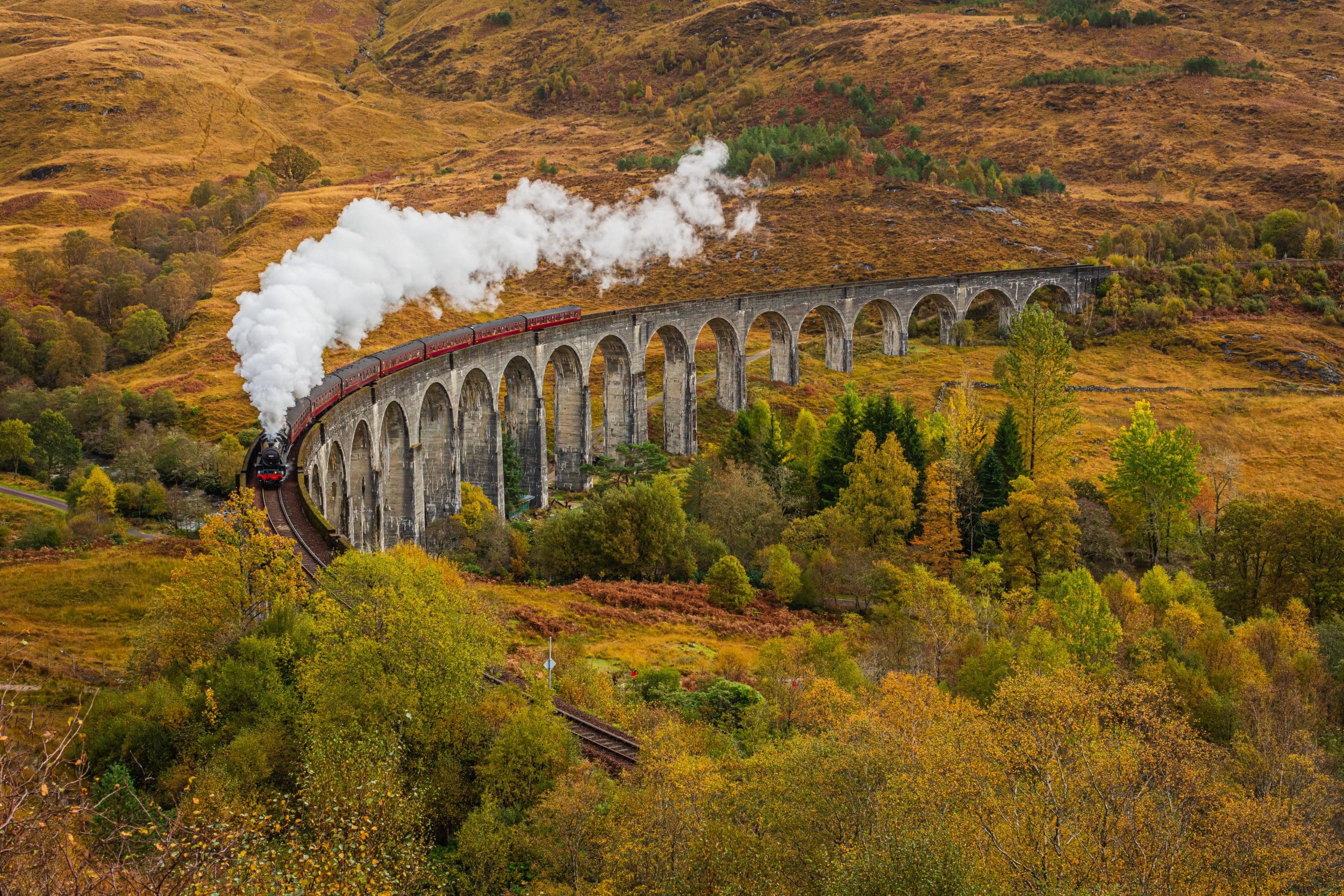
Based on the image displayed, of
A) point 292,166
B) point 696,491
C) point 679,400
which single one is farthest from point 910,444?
point 292,166

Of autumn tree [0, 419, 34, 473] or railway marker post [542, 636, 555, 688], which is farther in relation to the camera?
autumn tree [0, 419, 34, 473]

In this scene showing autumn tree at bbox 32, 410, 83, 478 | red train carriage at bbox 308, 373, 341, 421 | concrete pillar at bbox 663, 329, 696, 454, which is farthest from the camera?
concrete pillar at bbox 663, 329, 696, 454

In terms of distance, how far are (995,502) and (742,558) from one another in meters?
15.0

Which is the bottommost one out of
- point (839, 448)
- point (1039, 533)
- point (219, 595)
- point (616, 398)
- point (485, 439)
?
point (1039, 533)

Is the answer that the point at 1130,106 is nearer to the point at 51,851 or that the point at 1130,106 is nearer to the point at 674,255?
the point at 674,255

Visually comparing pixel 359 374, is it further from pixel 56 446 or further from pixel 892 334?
pixel 892 334

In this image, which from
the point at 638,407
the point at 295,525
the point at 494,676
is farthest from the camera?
the point at 638,407

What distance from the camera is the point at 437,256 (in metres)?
91.0

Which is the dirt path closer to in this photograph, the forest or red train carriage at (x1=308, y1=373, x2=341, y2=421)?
the forest

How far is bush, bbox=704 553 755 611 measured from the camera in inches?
2034

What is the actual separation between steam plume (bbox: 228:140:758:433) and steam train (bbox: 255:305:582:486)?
0.71 meters

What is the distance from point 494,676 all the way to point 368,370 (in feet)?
77.8

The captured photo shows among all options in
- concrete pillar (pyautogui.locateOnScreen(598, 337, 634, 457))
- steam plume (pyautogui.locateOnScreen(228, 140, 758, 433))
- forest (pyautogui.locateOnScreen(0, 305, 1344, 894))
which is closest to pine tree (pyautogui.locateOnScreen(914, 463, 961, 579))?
forest (pyautogui.locateOnScreen(0, 305, 1344, 894))

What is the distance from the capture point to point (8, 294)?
4102 inches
